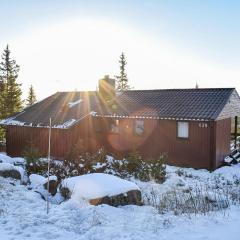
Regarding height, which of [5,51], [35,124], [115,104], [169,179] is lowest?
[169,179]

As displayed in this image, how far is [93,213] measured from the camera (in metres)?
8.66

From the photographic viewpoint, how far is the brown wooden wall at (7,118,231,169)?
20344 mm

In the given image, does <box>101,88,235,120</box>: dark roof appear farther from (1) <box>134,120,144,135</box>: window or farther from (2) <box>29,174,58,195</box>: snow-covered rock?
(2) <box>29,174,58,195</box>: snow-covered rock

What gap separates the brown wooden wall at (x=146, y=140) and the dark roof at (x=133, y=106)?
60 centimetres

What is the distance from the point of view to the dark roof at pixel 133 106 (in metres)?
21.3

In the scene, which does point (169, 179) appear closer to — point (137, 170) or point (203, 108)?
point (137, 170)

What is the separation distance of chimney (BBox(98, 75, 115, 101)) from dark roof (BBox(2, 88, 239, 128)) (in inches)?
22.4

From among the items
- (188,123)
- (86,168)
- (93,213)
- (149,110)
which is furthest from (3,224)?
(149,110)

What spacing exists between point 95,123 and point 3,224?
1828 cm

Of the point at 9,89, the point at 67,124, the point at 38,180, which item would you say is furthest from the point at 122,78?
the point at 38,180

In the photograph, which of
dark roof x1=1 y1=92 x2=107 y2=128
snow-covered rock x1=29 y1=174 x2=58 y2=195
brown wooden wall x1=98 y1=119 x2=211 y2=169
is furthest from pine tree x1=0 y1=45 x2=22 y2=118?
snow-covered rock x1=29 y1=174 x2=58 y2=195

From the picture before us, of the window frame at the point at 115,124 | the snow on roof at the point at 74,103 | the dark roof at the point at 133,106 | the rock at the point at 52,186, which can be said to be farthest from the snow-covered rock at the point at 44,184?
the snow on roof at the point at 74,103

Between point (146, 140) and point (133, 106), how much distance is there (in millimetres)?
3209

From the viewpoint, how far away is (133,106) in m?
24.9
